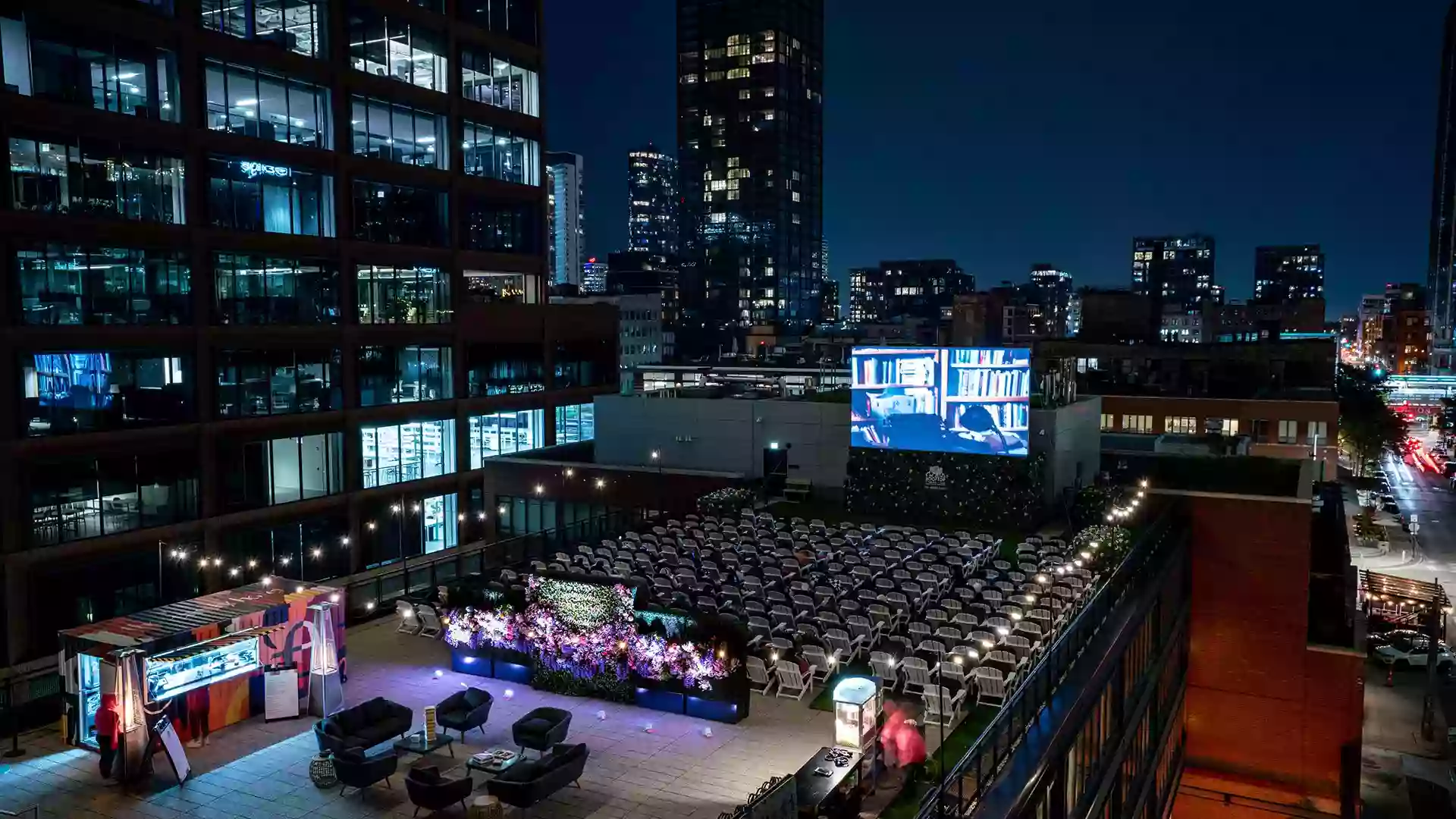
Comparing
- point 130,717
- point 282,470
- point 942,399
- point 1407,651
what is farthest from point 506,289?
point 1407,651

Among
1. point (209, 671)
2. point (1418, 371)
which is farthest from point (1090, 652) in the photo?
point (1418, 371)

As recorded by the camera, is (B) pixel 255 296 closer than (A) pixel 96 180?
No

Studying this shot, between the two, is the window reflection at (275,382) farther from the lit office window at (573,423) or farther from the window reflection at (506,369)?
the lit office window at (573,423)

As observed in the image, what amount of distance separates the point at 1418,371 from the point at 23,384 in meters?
188

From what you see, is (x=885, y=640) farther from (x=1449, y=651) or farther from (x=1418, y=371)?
(x=1418, y=371)

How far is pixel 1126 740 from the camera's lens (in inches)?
723

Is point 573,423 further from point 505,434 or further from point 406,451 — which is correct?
point 406,451

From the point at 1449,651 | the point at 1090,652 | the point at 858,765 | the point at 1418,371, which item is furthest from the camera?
the point at 1418,371

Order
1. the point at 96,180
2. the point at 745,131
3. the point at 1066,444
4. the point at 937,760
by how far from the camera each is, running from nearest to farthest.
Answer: the point at 937,760 → the point at 1066,444 → the point at 96,180 → the point at 745,131

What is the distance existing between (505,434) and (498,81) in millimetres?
16093

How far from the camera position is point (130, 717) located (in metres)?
12.6

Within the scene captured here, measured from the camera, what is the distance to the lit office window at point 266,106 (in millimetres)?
32625

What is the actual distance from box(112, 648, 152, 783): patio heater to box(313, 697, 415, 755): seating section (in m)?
2.10

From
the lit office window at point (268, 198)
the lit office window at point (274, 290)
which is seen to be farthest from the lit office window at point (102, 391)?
the lit office window at point (268, 198)
